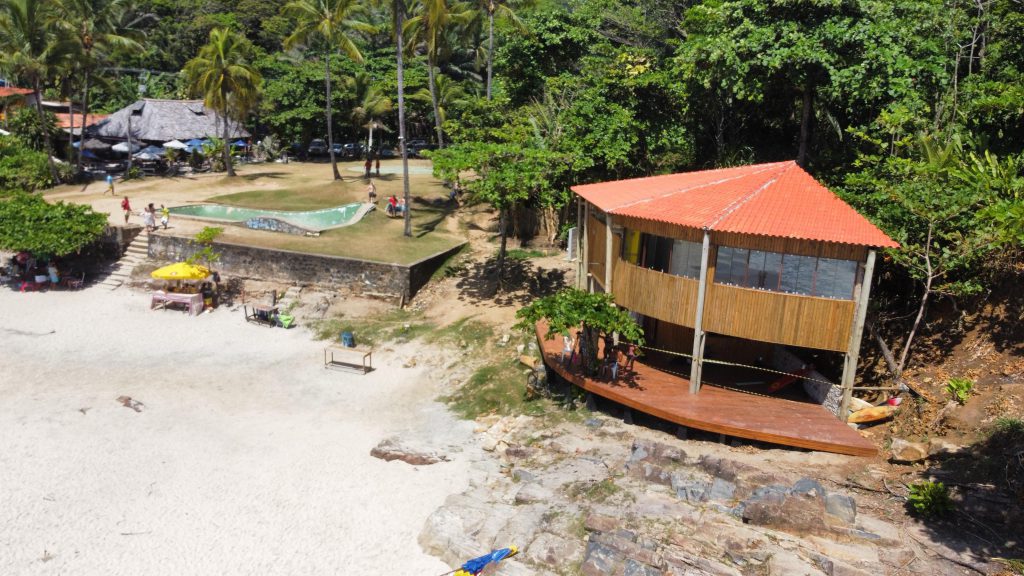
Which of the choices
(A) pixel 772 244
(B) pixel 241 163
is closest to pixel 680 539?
(A) pixel 772 244

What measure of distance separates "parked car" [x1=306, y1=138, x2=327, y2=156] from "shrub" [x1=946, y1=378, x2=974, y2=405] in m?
51.9

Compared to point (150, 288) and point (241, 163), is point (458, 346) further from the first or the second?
point (241, 163)

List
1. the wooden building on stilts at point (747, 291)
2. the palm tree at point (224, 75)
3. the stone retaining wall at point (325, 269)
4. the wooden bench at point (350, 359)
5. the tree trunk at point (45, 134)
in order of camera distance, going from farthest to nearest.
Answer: the palm tree at point (224, 75) < the tree trunk at point (45, 134) < the stone retaining wall at point (325, 269) < the wooden bench at point (350, 359) < the wooden building on stilts at point (747, 291)

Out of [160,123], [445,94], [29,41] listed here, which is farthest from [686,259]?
[160,123]

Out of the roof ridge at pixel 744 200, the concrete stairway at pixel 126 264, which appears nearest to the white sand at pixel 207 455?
the concrete stairway at pixel 126 264

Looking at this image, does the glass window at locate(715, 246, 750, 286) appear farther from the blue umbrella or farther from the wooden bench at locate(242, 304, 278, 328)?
the wooden bench at locate(242, 304, 278, 328)

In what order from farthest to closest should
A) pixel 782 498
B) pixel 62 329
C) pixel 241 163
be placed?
pixel 241 163 < pixel 62 329 < pixel 782 498

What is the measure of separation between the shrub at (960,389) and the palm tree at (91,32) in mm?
45704

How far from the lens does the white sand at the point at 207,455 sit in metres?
14.1

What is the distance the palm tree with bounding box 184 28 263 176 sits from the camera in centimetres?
4050

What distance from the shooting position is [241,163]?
173 feet

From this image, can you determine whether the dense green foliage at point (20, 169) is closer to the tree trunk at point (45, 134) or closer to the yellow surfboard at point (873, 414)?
the tree trunk at point (45, 134)

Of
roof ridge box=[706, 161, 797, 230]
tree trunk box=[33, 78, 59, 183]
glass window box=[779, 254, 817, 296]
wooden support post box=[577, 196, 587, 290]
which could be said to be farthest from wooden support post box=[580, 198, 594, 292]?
tree trunk box=[33, 78, 59, 183]

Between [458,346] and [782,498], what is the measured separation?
14213mm
